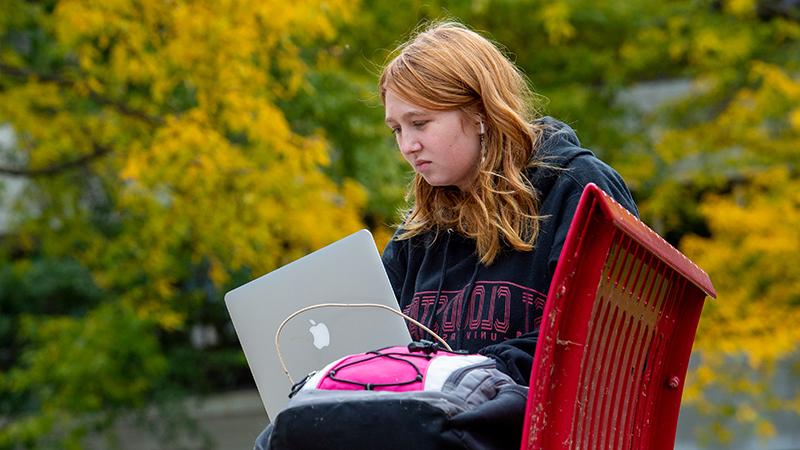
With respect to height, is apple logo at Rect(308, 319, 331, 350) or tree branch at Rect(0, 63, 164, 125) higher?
tree branch at Rect(0, 63, 164, 125)

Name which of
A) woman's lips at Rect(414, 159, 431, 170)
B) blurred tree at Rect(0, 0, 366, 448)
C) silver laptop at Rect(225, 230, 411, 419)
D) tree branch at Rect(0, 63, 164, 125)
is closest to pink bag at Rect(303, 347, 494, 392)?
silver laptop at Rect(225, 230, 411, 419)

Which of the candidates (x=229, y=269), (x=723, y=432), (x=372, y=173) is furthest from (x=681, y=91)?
(x=229, y=269)

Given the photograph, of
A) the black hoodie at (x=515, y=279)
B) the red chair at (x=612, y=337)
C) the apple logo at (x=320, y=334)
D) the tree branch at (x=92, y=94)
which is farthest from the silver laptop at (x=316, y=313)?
the tree branch at (x=92, y=94)

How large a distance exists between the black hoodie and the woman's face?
0.14m

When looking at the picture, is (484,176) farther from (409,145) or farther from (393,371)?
(393,371)

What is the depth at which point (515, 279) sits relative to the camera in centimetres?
242

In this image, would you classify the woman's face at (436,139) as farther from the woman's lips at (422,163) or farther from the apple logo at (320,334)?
the apple logo at (320,334)

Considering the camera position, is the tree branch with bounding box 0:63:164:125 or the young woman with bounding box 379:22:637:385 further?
the tree branch with bounding box 0:63:164:125

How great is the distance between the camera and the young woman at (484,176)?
94.7 inches

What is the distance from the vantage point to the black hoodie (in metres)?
2.38

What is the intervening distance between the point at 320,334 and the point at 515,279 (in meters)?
0.41

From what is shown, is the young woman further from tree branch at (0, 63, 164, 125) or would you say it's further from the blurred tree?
tree branch at (0, 63, 164, 125)

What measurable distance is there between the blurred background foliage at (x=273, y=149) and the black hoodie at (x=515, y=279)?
5058 mm

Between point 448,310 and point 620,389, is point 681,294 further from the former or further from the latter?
point 448,310
